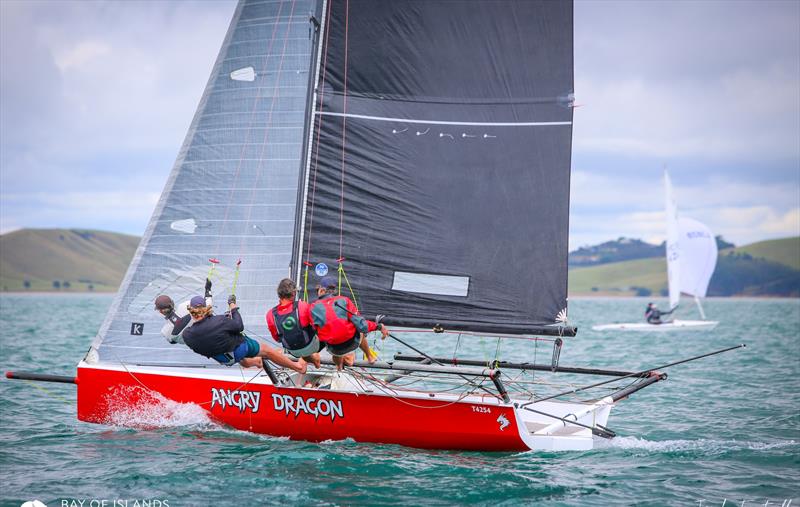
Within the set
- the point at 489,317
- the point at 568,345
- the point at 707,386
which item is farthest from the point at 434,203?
the point at 568,345

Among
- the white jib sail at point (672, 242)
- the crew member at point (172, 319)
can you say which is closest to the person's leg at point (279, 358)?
the crew member at point (172, 319)

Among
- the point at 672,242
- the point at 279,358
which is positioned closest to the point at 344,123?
the point at 279,358

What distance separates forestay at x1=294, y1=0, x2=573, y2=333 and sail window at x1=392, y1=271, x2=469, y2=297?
0.05 feet

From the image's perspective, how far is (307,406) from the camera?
359 inches

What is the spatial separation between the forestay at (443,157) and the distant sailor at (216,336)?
4.87 feet

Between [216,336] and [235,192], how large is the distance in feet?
8.75

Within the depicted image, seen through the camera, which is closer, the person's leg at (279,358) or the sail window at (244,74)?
the person's leg at (279,358)

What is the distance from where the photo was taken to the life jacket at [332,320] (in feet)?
28.8

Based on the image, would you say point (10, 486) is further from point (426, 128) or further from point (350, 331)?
point (426, 128)

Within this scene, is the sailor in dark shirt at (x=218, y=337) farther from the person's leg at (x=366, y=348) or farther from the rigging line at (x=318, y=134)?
the rigging line at (x=318, y=134)

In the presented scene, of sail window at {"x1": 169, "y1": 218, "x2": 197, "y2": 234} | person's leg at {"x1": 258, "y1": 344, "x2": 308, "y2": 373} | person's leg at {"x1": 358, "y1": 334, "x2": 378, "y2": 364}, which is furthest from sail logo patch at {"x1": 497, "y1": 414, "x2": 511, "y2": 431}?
sail window at {"x1": 169, "y1": 218, "x2": 197, "y2": 234}

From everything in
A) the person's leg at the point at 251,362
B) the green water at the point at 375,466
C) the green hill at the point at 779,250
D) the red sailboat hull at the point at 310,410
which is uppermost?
the green hill at the point at 779,250

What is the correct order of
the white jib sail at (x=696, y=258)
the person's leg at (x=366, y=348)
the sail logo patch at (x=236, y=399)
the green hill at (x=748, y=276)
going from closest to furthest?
the person's leg at (x=366, y=348) < the sail logo patch at (x=236, y=399) < the white jib sail at (x=696, y=258) < the green hill at (x=748, y=276)

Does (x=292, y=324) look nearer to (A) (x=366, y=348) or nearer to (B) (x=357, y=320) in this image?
(B) (x=357, y=320)
